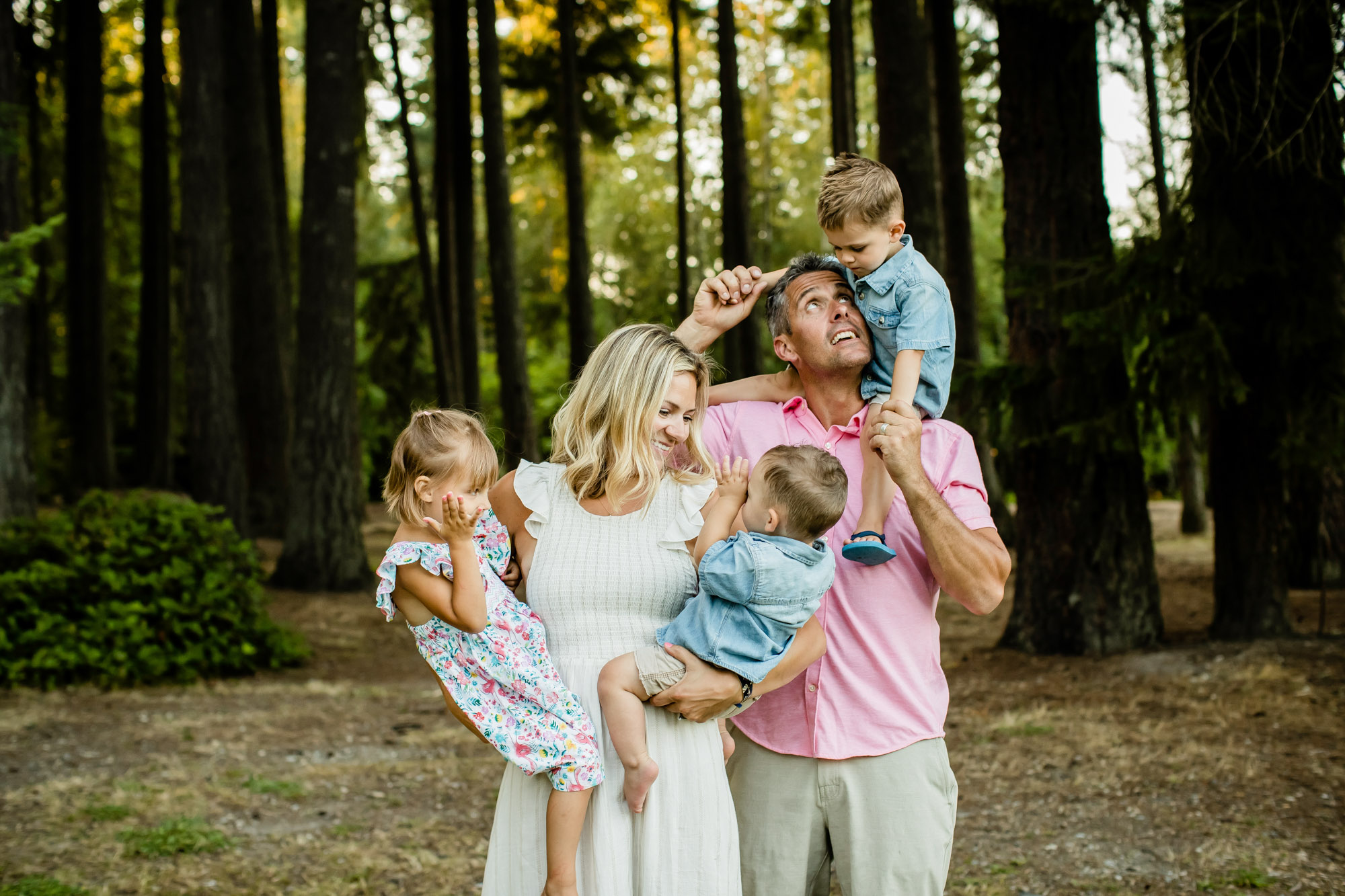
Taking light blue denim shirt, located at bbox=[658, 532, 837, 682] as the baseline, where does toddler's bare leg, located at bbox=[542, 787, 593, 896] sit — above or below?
below

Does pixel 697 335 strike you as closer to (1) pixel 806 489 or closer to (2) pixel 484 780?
(1) pixel 806 489

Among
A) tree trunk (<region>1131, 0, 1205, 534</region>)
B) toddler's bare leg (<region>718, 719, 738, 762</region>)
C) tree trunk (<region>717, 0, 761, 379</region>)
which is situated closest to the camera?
toddler's bare leg (<region>718, 719, 738, 762</region>)

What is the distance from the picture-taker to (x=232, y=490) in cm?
1191

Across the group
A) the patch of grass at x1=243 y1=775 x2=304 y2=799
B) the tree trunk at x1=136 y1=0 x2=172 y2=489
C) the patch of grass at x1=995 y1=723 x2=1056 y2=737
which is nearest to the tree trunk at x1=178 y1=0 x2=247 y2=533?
the tree trunk at x1=136 y1=0 x2=172 y2=489

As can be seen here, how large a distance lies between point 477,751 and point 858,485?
A: 482 cm

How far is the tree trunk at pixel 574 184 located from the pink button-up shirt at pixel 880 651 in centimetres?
1364

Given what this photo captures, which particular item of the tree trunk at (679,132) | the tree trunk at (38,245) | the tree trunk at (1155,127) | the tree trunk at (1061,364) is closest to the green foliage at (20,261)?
the tree trunk at (1061,364)

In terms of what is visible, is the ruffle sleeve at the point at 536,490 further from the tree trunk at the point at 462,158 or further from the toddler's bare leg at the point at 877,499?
the tree trunk at the point at 462,158

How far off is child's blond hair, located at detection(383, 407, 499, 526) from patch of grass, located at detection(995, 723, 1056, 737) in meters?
5.04

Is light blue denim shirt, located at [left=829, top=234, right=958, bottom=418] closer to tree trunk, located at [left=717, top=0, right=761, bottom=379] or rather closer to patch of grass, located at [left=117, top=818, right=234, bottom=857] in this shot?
patch of grass, located at [left=117, top=818, right=234, bottom=857]

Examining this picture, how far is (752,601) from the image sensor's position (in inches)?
93.8

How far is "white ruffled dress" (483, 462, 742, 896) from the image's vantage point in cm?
245

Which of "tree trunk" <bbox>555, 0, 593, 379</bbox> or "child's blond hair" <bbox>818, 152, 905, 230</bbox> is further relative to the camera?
"tree trunk" <bbox>555, 0, 593, 379</bbox>

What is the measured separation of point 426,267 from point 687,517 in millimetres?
16728
